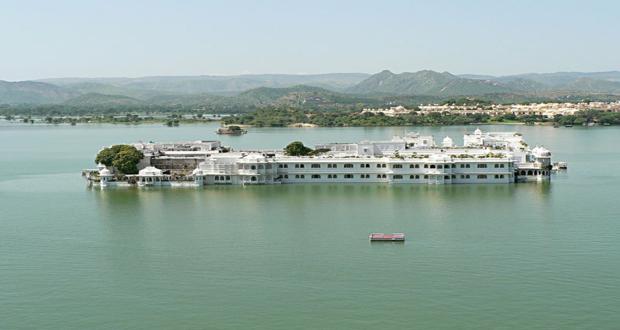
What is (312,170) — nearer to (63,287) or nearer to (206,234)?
(206,234)

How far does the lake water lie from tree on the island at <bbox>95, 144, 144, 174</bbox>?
129 cm

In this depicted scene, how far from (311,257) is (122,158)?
32.8 ft

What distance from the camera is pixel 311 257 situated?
12180 millimetres

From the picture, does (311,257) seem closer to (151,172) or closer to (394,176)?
(394,176)

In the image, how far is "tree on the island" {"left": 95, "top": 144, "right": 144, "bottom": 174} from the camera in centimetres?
2080

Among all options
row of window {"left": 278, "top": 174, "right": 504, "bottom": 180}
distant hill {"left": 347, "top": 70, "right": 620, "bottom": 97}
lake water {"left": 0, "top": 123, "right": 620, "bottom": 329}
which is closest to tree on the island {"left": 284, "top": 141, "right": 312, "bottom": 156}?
row of window {"left": 278, "top": 174, "right": 504, "bottom": 180}

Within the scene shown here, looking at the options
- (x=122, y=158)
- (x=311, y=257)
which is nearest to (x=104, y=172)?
(x=122, y=158)

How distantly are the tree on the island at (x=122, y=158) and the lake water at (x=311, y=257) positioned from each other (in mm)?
1290

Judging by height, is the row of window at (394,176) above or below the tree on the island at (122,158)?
below

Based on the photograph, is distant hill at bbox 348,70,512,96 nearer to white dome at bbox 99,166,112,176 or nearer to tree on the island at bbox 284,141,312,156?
tree on the island at bbox 284,141,312,156

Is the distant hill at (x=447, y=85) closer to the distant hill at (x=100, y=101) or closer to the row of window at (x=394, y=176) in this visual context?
the distant hill at (x=100, y=101)

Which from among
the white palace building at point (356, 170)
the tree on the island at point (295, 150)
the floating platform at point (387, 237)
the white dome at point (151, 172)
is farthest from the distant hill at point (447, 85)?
the floating platform at point (387, 237)

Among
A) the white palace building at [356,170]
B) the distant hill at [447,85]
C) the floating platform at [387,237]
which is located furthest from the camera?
the distant hill at [447,85]

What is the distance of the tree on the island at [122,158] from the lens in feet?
68.2
